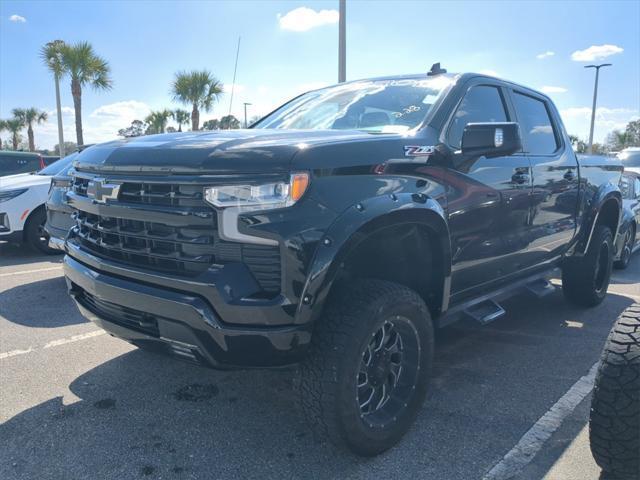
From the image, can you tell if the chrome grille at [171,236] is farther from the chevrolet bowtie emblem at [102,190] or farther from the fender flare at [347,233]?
the fender flare at [347,233]

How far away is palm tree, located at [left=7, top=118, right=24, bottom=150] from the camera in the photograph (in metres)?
50.8

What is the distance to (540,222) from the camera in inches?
154

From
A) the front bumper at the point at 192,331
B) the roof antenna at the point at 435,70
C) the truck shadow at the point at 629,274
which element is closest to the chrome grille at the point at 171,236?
the front bumper at the point at 192,331

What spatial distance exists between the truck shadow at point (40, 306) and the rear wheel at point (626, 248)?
268 inches

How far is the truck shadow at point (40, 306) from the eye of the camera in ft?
15.1

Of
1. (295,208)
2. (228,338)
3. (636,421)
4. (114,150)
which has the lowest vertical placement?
(636,421)

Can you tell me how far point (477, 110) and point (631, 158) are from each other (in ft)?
39.9

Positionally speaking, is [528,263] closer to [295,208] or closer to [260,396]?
[260,396]

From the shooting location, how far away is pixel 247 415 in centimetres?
301

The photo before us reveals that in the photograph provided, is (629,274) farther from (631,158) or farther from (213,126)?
(631,158)

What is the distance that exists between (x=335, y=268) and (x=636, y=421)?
145cm

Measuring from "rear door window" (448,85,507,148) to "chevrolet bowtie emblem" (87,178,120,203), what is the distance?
1.84 meters

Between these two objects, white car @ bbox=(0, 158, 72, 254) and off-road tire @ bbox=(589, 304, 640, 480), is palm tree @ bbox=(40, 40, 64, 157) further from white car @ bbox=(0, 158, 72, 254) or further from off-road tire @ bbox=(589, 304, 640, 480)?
off-road tire @ bbox=(589, 304, 640, 480)

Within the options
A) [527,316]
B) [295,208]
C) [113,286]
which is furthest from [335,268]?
[527,316]
